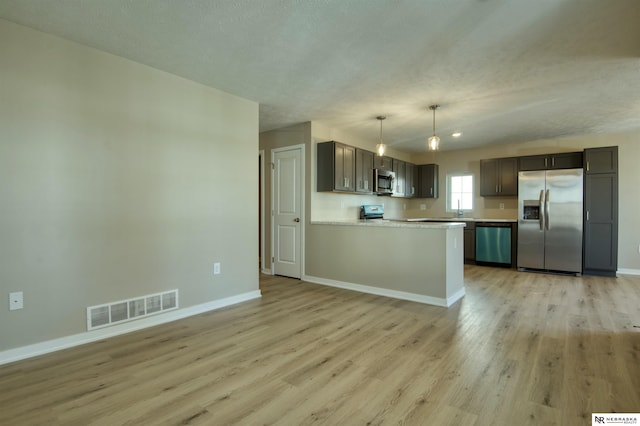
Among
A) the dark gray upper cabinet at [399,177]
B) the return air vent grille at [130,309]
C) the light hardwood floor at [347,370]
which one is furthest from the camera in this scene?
the dark gray upper cabinet at [399,177]

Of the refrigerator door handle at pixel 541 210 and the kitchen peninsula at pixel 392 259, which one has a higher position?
the refrigerator door handle at pixel 541 210

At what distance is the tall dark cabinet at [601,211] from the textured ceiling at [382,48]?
1214mm

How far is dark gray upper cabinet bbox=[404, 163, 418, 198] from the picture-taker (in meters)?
6.98

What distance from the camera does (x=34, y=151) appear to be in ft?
8.04

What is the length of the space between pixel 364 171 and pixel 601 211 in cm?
399

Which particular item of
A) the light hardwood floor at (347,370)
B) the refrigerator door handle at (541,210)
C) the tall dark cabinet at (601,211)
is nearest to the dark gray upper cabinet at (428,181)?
the refrigerator door handle at (541,210)

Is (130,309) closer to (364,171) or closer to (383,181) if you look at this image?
(364,171)

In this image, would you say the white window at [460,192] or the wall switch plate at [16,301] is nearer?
the wall switch plate at [16,301]

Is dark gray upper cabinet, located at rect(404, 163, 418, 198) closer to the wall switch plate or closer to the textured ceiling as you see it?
the textured ceiling

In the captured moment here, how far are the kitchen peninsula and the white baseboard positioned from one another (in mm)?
1509

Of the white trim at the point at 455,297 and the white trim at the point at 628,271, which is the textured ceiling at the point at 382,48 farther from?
the white trim at the point at 628,271

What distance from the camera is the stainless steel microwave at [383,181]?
5.76 m

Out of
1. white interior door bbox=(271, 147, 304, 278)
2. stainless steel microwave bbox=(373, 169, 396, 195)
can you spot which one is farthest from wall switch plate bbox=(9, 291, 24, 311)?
stainless steel microwave bbox=(373, 169, 396, 195)

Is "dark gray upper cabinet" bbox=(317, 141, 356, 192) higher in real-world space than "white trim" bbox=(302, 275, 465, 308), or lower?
higher
